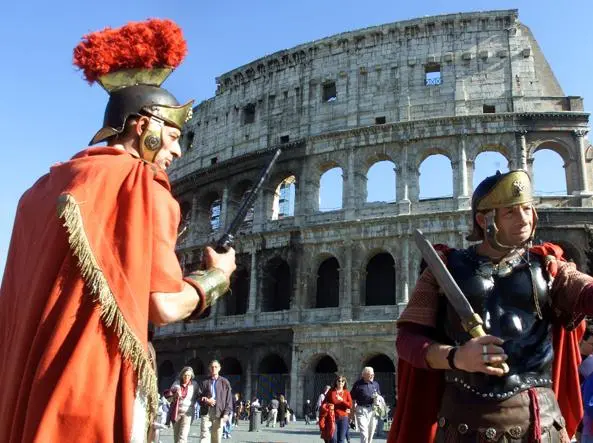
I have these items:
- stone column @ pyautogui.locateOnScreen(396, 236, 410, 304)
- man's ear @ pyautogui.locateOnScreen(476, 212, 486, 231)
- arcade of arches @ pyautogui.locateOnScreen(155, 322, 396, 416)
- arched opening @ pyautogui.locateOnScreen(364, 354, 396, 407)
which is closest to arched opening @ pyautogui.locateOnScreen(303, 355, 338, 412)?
arcade of arches @ pyautogui.locateOnScreen(155, 322, 396, 416)

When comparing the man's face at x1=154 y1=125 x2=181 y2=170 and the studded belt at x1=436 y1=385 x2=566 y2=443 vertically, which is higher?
the man's face at x1=154 y1=125 x2=181 y2=170

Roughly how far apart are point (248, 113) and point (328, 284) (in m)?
9.44

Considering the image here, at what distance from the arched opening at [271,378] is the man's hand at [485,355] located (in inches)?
829

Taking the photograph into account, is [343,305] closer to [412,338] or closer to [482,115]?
[482,115]

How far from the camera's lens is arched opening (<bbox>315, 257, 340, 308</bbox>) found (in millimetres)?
23391

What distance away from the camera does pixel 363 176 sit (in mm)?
23547

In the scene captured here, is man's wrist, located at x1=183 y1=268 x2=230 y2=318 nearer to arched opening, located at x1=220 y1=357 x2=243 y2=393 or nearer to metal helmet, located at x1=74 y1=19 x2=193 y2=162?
A: metal helmet, located at x1=74 y1=19 x2=193 y2=162

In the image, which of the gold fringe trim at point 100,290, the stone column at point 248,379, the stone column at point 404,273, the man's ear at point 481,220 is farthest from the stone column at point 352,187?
the gold fringe trim at point 100,290

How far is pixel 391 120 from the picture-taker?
23.5m

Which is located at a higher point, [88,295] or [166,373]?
[166,373]

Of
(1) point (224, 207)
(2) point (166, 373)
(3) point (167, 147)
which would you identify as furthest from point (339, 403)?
(2) point (166, 373)

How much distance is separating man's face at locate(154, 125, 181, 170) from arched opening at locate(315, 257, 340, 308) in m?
21.1

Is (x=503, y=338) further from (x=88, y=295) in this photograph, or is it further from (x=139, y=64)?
(x=139, y=64)

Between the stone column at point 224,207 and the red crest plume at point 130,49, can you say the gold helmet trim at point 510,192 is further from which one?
the stone column at point 224,207
